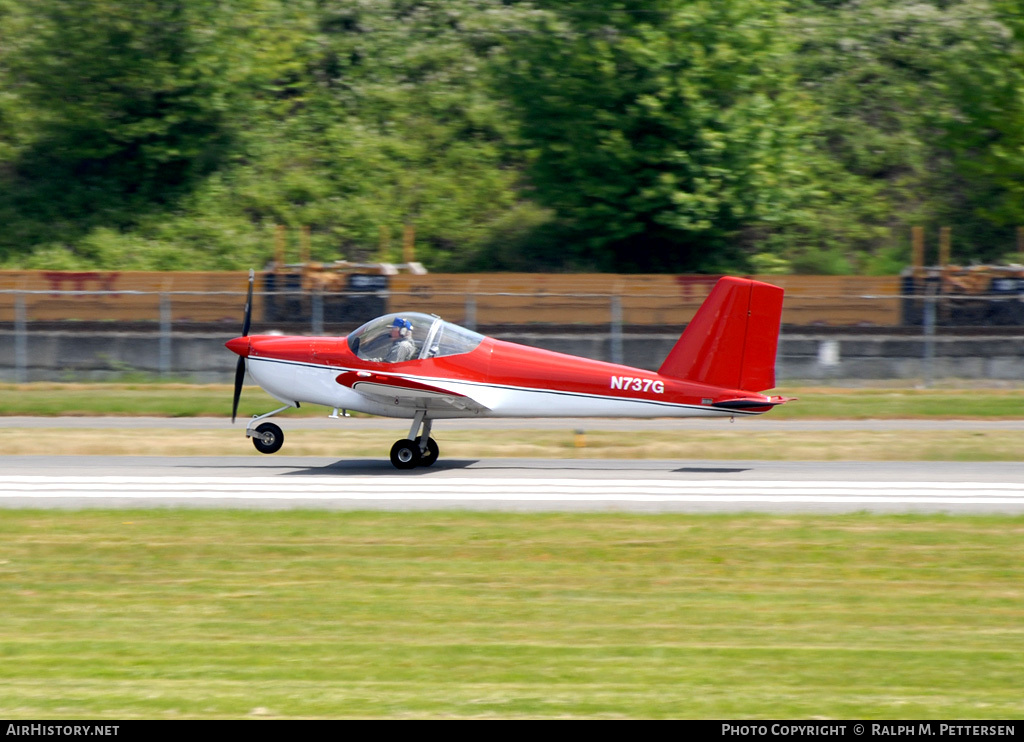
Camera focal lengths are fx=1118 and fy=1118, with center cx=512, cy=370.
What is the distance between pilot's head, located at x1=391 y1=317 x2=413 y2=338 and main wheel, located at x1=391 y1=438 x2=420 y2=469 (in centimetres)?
159

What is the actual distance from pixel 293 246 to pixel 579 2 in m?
12.6

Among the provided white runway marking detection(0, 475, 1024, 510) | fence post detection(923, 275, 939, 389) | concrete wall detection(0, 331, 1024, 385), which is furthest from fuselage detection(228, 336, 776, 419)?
fence post detection(923, 275, 939, 389)

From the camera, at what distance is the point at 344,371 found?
16.8 metres

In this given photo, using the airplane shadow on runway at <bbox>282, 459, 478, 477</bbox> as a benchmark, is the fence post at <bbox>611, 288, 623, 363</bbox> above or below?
above

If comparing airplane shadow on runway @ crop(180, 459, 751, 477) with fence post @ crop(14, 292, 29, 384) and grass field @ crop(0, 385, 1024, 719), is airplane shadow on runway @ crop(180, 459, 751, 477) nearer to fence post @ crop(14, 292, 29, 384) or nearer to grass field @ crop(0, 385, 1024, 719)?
grass field @ crop(0, 385, 1024, 719)

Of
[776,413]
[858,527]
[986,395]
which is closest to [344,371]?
[858,527]

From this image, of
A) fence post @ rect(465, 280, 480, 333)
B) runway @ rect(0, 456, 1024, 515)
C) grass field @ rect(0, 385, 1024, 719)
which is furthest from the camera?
fence post @ rect(465, 280, 480, 333)

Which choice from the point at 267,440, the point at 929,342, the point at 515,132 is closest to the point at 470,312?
the point at 515,132

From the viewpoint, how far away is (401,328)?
55.1ft

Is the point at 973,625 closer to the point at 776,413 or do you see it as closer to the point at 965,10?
the point at 776,413

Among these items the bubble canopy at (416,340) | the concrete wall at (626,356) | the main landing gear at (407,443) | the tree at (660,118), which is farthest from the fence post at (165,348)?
the bubble canopy at (416,340)

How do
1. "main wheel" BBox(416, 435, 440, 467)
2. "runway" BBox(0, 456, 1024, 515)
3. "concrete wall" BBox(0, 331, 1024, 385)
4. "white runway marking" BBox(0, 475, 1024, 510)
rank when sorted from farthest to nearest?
"concrete wall" BBox(0, 331, 1024, 385)
"main wheel" BBox(416, 435, 440, 467)
"white runway marking" BBox(0, 475, 1024, 510)
"runway" BBox(0, 456, 1024, 515)

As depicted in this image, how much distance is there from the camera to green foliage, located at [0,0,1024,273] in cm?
3422

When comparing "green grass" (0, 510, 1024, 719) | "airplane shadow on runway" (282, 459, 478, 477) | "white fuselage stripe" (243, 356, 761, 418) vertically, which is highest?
"white fuselage stripe" (243, 356, 761, 418)
